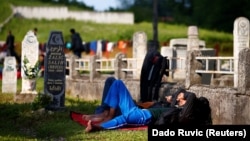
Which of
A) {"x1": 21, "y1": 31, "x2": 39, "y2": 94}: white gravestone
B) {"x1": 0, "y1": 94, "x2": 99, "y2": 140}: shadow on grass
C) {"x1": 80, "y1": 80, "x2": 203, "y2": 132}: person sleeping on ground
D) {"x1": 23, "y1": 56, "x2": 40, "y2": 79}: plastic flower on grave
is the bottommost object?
{"x1": 0, "y1": 94, "x2": 99, "y2": 140}: shadow on grass

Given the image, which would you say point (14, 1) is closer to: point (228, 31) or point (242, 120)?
point (228, 31)

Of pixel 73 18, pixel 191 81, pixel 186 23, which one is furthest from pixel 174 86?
pixel 186 23

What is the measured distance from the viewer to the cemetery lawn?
12.1 metres

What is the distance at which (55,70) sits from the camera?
17016mm

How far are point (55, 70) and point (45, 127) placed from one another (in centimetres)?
285

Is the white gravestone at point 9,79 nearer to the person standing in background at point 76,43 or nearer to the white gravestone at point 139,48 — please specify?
the person standing in background at point 76,43

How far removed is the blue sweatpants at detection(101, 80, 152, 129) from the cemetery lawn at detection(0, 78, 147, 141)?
0.39 metres

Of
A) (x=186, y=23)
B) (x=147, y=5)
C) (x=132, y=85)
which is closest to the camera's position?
(x=132, y=85)

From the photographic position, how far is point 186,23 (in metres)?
76.9

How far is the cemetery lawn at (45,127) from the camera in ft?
39.7

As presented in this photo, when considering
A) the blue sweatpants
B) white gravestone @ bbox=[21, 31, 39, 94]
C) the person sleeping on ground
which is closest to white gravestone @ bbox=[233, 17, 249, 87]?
the person sleeping on ground

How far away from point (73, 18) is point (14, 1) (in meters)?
6.40

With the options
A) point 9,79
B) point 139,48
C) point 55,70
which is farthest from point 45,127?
point 9,79

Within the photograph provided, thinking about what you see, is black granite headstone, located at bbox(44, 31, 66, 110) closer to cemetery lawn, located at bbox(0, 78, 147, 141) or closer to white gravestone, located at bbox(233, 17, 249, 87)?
cemetery lawn, located at bbox(0, 78, 147, 141)
